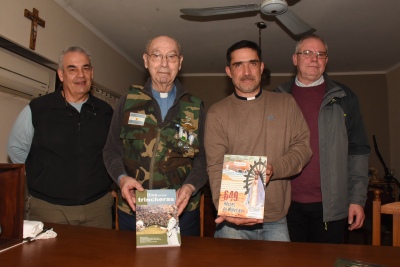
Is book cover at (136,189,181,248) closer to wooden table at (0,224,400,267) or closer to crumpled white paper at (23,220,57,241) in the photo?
wooden table at (0,224,400,267)

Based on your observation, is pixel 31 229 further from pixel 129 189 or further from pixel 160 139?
pixel 160 139

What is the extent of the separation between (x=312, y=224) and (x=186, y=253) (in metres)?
1.07

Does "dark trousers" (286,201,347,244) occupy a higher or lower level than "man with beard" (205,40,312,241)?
lower

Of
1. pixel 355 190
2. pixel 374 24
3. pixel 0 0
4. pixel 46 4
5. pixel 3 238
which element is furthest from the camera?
pixel 374 24

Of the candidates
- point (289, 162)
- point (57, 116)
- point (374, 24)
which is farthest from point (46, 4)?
point (374, 24)

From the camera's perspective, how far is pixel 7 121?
3.38 metres

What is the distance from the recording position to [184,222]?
71.9 inches

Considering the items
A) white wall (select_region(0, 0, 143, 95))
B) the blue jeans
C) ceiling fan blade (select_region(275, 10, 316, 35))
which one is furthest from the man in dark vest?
ceiling fan blade (select_region(275, 10, 316, 35))

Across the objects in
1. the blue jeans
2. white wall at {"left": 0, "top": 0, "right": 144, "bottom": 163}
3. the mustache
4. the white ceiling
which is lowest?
the blue jeans

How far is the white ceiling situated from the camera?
3.97 m

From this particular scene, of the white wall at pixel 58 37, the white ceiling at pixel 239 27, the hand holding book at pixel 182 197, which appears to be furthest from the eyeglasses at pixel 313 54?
the white wall at pixel 58 37

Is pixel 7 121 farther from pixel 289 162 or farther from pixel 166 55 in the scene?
pixel 289 162

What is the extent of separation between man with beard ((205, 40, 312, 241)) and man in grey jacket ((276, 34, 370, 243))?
0.86ft

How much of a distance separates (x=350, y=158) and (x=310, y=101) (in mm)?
450
